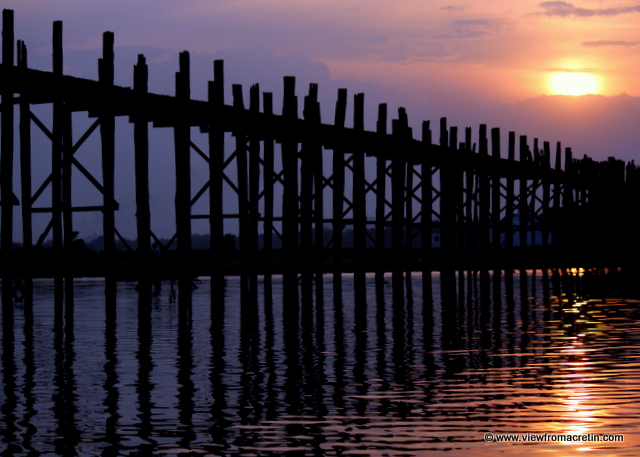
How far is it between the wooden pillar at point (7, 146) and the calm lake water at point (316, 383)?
1055mm

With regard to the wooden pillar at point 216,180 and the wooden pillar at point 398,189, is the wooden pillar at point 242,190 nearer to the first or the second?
the wooden pillar at point 216,180

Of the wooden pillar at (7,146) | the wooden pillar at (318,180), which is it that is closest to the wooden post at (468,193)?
the wooden pillar at (318,180)

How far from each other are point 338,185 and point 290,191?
2.57 m

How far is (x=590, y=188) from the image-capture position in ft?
146

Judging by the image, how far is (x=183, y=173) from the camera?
19.2m

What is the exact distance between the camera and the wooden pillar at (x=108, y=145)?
17031 millimetres

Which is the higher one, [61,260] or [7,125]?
[7,125]

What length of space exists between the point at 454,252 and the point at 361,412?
2362cm

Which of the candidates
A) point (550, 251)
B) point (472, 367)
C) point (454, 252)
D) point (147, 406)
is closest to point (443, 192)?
point (454, 252)

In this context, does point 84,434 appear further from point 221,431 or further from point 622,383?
point 622,383

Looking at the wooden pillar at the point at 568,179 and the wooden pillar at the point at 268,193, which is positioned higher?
the wooden pillar at the point at 568,179

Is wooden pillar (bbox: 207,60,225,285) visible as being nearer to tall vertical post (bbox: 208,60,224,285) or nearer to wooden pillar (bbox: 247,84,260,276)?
tall vertical post (bbox: 208,60,224,285)

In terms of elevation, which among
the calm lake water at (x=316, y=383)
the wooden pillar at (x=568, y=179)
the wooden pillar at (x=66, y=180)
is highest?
the wooden pillar at (x=568, y=179)

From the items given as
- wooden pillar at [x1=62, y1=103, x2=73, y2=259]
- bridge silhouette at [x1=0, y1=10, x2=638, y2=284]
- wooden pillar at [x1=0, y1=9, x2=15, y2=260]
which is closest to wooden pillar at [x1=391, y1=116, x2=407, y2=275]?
bridge silhouette at [x1=0, y1=10, x2=638, y2=284]
